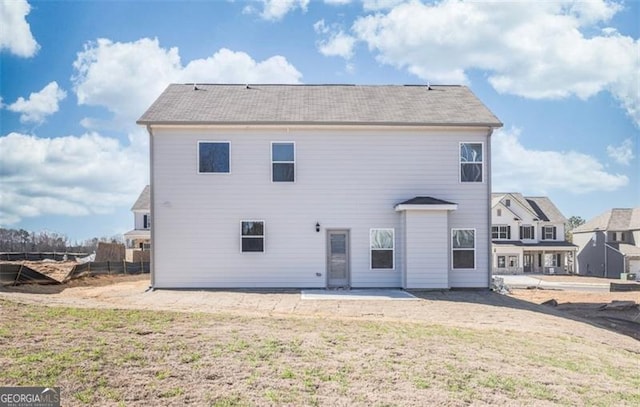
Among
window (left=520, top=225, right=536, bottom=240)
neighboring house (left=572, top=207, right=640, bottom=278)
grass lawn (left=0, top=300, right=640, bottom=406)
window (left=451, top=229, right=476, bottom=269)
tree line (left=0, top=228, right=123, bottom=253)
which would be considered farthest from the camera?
window (left=520, top=225, right=536, bottom=240)

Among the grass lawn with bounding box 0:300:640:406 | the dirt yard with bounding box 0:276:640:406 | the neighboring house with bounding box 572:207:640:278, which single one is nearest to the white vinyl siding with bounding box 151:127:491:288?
the dirt yard with bounding box 0:276:640:406

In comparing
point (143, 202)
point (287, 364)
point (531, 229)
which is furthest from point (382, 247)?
point (531, 229)

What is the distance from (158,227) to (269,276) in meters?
3.75

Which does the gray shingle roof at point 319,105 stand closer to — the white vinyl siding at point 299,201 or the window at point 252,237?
the white vinyl siding at point 299,201

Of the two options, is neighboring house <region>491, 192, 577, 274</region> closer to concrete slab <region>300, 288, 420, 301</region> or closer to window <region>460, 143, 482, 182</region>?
window <region>460, 143, 482, 182</region>

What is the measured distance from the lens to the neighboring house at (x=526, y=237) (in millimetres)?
42656

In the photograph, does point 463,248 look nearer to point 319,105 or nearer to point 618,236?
point 319,105

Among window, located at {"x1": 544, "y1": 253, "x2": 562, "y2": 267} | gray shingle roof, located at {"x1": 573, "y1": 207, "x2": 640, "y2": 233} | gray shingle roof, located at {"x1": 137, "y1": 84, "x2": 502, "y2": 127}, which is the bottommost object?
window, located at {"x1": 544, "y1": 253, "x2": 562, "y2": 267}

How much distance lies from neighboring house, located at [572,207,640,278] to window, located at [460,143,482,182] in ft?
117

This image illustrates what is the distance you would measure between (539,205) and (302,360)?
45271 mm

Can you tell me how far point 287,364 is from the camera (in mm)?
6043

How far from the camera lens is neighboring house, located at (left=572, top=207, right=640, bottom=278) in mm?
43469

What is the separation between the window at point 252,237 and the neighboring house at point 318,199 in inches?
1.2

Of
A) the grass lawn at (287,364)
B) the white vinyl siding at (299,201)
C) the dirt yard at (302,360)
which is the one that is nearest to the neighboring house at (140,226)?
the white vinyl siding at (299,201)
